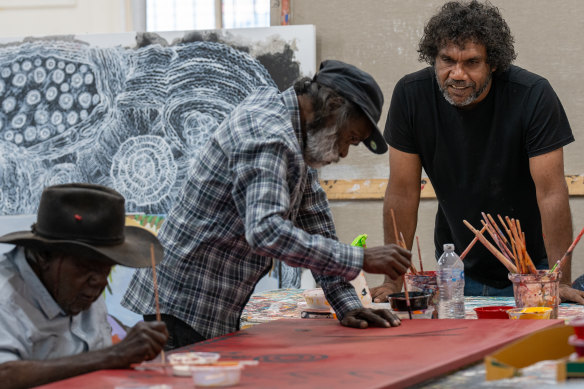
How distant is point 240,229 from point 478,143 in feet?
4.40

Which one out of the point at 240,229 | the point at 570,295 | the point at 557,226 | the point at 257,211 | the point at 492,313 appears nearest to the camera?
the point at 257,211

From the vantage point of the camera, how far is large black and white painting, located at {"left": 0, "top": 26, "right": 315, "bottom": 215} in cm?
449

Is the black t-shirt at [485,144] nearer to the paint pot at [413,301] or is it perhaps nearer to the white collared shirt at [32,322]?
the paint pot at [413,301]

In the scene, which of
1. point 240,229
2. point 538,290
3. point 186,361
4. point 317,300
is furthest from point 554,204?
point 186,361

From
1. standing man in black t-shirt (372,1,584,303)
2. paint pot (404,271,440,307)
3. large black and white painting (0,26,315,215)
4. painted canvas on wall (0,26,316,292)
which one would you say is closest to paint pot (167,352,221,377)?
paint pot (404,271,440,307)

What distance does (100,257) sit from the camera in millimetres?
1679

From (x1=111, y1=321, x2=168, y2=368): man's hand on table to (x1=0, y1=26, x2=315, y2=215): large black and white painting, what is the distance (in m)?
2.95

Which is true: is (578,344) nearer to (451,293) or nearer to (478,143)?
(451,293)

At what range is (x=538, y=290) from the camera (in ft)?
7.63

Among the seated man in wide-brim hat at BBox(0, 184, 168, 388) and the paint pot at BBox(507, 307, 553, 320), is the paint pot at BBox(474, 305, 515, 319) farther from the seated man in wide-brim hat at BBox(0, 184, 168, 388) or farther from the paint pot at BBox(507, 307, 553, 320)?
the seated man in wide-brim hat at BBox(0, 184, 168, 388)

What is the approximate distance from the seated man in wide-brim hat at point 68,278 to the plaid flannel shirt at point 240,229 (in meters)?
0.28

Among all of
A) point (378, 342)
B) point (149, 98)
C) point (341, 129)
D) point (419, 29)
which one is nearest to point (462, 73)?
point (341, 129)

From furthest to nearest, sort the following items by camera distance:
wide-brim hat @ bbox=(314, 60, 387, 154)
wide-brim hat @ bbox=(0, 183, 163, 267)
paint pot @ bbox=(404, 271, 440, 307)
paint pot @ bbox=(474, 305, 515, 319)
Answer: paint pot @ bbox=(404, 271, 440, 307), paint pot @ bbox=(474, 305, 515, 319), wide-brim hat @ bbox=(314, 60, 387, 154), wide-brim hat @ bbox=(0, 183, 163, 267)

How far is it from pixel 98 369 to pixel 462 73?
1861mm
